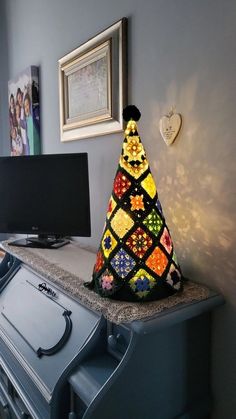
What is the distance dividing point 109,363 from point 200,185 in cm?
57

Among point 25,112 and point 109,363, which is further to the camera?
point 25,112

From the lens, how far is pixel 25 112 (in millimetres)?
2047

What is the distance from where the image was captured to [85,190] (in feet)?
4.45

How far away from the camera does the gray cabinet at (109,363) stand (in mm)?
815

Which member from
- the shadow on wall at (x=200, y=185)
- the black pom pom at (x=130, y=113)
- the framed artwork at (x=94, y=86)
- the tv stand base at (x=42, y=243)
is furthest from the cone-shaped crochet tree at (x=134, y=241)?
the tv stand base at (x=42, y=243)

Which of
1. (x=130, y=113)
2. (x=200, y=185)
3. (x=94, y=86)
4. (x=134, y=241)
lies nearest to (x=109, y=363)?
(x=134, y=241)

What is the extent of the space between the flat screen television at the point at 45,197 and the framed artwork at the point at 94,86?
7.7 inches

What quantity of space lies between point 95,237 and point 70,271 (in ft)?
1.29

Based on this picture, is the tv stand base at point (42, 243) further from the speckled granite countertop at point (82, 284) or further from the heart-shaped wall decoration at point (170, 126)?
the heart-shaped wall decoration at point (170, 126)

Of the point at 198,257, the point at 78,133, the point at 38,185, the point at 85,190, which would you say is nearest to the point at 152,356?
the point at 198,257

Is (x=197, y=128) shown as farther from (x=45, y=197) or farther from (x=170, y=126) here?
(x=45, y=197)

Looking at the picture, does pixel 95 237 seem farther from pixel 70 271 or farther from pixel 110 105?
pixel 110 105

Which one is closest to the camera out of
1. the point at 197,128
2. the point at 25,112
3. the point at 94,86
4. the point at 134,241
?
the point at 134,241

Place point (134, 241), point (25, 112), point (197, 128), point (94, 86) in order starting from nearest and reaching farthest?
point (134, 241), point (197, 128), point (94, 86), point (25, 112)
